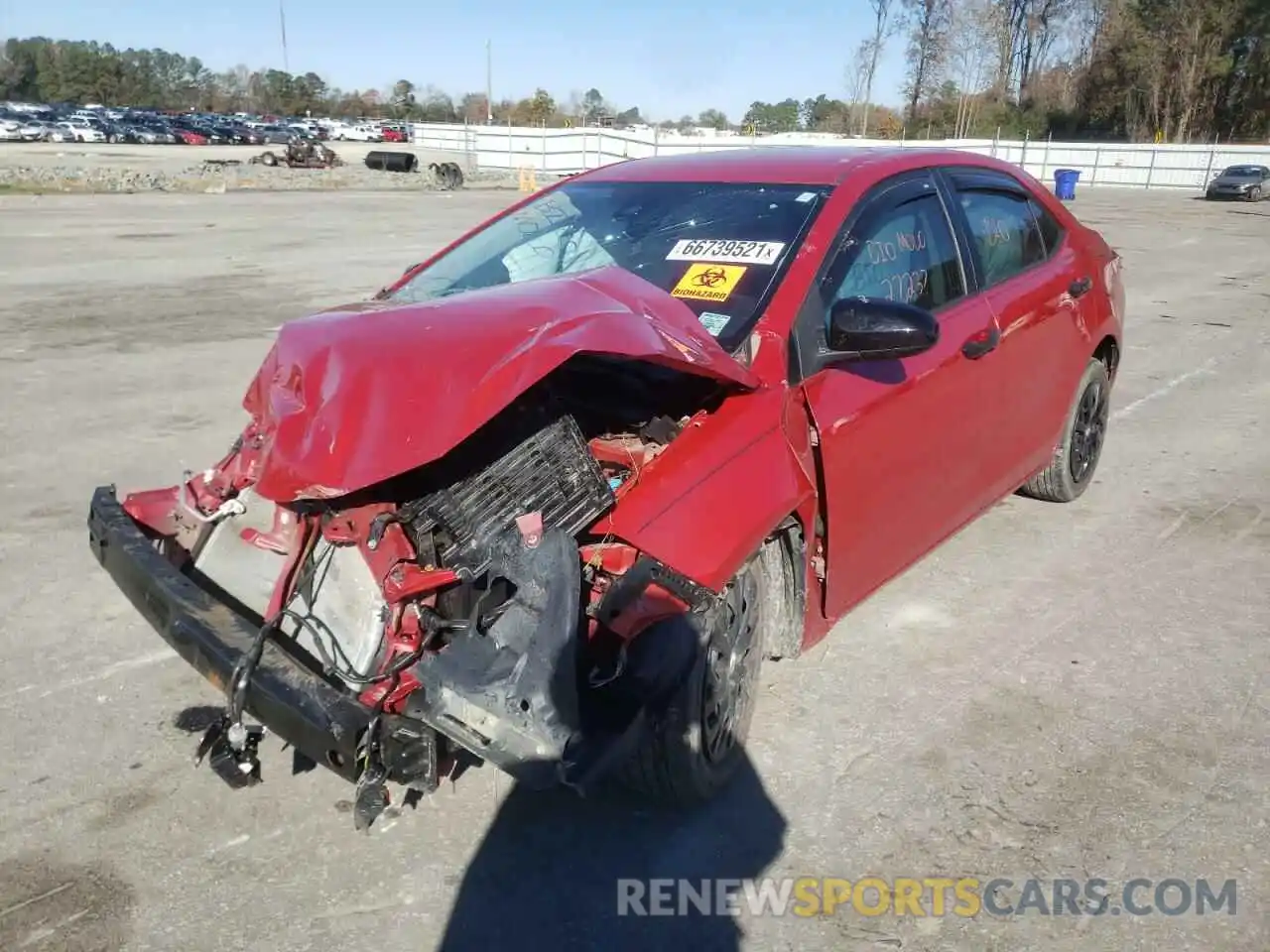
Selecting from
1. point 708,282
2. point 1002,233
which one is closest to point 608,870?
point 708,282

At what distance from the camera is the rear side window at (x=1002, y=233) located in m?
4.38

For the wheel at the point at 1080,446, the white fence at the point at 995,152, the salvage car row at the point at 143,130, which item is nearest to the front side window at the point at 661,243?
the wheel at the point at 1080,446

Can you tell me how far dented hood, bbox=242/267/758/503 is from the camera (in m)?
2.55

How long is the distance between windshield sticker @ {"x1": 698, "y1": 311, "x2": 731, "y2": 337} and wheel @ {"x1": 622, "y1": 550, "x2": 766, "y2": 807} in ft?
2.39

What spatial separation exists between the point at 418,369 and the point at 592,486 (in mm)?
550

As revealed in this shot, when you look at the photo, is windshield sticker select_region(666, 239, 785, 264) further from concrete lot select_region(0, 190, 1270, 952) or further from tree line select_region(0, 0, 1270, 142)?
tree line select_region(0, 0, 1270, 142)

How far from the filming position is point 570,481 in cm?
282

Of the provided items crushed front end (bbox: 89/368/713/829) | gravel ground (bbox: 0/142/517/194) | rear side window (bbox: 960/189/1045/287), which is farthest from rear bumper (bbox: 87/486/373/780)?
gravel ground (bbox: 0/142/517/194)

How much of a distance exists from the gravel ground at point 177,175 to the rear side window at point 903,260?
2749 cm

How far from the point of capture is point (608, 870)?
112 inches

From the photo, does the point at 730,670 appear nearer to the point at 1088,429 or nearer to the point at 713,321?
the point at 713,321

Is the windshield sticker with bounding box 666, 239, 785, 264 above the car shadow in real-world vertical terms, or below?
above

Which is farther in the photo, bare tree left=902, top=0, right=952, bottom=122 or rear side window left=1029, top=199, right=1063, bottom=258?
bare tree left=902, top=0, right=952, bottom=122

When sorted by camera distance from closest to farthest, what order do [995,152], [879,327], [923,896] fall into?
[923,896] < [879,327] < [995,152]
